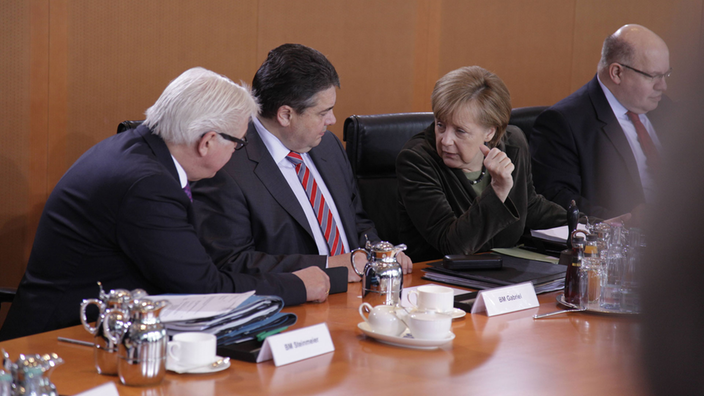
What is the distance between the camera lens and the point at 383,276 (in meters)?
1.66

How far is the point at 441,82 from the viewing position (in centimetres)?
263

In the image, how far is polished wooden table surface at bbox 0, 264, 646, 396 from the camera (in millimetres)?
1207

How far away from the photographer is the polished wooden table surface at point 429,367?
121 centimetres

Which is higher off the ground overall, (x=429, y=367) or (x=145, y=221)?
(x=145, y=221)

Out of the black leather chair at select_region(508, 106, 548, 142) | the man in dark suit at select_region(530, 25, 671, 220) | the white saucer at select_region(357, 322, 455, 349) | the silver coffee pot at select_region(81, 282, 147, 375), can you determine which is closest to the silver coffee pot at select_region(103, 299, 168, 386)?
the silver coffee pot at select_region(81, 282, 147, 375)

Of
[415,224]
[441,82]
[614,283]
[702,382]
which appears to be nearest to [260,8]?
[441,82]

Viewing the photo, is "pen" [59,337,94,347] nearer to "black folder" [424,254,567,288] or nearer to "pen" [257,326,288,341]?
"pen" [257,326,288,341]

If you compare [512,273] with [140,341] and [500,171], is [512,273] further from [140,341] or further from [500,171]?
[140,341]

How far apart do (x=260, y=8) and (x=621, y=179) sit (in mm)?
Result: 1930

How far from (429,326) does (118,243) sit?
Result: 79 centimetres

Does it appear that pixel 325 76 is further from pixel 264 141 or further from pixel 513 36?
pixel 513 36

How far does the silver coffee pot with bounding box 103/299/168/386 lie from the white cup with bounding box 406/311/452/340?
0.50 meters

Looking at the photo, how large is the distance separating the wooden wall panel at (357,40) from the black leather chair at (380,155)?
39.6 inches

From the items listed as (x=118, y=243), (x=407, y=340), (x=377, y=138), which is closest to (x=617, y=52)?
(x=377, y=138)
